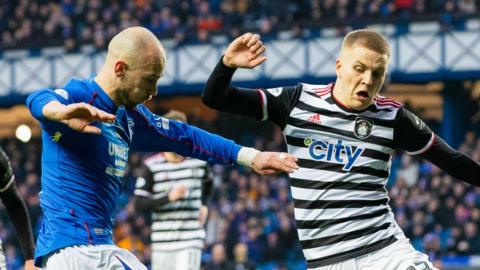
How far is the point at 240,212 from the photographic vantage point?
23.1 meters

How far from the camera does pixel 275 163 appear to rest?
6.54 meters

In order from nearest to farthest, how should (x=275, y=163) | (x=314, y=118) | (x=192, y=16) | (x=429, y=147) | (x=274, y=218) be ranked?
(x=275, y=163) < (x=314, y=118) < (x=429, y=147) < (x=274, y=218) < (x=192, y=16)

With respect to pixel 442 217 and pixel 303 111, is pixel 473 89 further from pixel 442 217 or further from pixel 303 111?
pixel 303 111

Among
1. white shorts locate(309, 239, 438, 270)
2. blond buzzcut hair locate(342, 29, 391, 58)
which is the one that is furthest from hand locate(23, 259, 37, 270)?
blond buzzcut hair locate(342, 29, 391, 58)

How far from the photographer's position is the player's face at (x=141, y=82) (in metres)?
6.29

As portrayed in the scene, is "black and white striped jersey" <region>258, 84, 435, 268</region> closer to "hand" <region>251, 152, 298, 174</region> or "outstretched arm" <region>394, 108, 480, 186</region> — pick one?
"outstretched arm" <region>394, 108, 480, 186</region>

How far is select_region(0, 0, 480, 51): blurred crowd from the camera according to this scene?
28.3 meters

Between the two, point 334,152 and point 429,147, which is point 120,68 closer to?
point 334,152

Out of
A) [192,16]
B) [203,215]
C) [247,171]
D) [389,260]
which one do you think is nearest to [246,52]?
Answer: [389,260]

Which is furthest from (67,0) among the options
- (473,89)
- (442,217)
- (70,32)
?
(442,217)

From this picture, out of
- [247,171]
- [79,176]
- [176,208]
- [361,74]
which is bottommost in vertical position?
[79,176]

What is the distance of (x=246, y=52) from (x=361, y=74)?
78 cm

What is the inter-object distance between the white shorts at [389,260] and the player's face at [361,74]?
0.93 meters

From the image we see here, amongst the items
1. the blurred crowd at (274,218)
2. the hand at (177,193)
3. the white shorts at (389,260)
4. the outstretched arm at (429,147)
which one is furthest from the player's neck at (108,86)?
the blurred crowd at (274,218)
